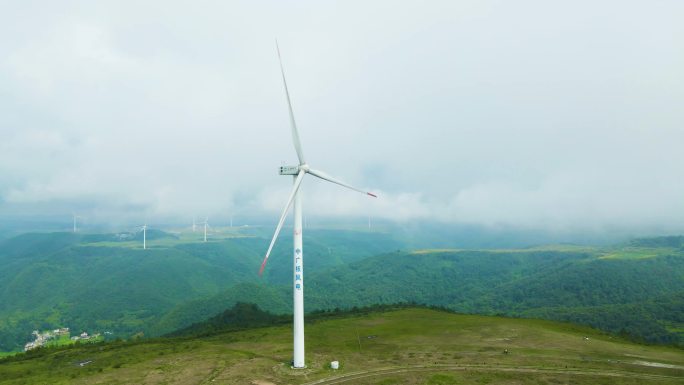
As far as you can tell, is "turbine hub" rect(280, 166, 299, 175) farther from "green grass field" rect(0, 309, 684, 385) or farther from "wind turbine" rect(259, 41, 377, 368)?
"green grass field" rect(0, 309, 684, 385)

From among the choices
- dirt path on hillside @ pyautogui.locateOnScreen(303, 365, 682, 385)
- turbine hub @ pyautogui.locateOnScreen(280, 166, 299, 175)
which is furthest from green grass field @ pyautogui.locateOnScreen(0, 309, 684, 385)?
turbine hub @ pyautogui.locateOnScreen(280, 166, 299, 175)

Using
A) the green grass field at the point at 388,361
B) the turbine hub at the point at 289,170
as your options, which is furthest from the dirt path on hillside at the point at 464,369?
the turbine hub at the point at 289,170

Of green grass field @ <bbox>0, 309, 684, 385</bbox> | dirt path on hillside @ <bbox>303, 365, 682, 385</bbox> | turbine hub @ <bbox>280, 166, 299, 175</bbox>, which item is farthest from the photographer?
turbine hub @ <bbox>280, 166, 299, 175</bbox>

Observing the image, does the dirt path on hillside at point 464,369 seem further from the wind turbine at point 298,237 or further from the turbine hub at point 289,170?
the turbine hub at point 289,170

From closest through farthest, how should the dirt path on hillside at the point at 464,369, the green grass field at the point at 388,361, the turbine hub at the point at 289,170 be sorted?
the dirt path on hillside at the point at 464,369
the green grass field at the point at 388,361
the turbine hub at the point at 289,170

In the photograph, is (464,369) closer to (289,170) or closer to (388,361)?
(388,361)

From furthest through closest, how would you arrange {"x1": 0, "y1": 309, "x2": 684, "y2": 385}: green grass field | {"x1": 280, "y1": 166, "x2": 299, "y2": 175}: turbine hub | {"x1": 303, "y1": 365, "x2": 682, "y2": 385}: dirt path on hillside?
{"x1": 280, "y1": 166, "x2": 299, "y2": 175}: turbine hub
{"x1": 0, "y1": 309, "x2": 684, "y2": 385}: green grass field
{"x1": 303, "y1": 365, "x2": 682, "y2": 385}: dirt path on hillside

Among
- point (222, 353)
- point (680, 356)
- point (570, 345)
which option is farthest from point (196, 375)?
point (680, 356)

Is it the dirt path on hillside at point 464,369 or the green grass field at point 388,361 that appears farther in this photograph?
the green grass field at point 388,361

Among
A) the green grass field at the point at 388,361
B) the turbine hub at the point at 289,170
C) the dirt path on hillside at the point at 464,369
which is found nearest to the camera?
the dirt path on hillside at the point at 464,369
